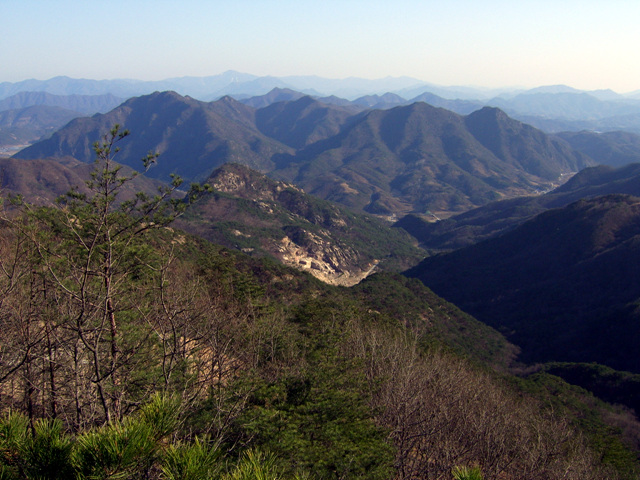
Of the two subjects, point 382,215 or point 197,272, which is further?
point 382,215

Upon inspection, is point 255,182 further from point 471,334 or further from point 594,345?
point 594,345

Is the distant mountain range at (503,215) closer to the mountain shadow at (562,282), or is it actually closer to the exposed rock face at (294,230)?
the exposed rock face at (294,230)

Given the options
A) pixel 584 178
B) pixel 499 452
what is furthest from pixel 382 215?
pixel 499 452

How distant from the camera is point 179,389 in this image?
9.52 m

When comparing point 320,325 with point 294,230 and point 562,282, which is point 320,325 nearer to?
point 562,282

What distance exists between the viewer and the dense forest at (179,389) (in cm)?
543

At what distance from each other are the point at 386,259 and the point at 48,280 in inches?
3509

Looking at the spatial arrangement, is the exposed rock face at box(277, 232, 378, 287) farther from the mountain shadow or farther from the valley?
the mountain shadow

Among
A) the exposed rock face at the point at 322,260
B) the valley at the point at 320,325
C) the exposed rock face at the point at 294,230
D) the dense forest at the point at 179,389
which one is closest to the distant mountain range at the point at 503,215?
the valley at the point at 320,325

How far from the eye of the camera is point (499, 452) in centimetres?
1322

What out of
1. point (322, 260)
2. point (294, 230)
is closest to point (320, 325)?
point (322, 260)

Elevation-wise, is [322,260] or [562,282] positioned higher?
[562,282]

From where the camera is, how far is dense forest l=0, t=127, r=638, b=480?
5.43m

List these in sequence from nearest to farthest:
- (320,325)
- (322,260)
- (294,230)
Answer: (320,325) < (322,260) < (294,230)
